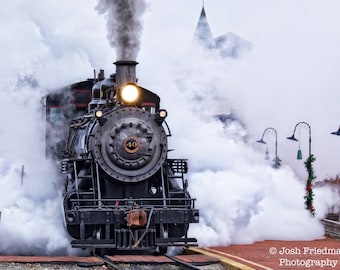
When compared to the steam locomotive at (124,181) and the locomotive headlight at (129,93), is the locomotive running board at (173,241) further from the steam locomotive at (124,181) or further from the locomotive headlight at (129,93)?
the locomotive headlight at (129,93)

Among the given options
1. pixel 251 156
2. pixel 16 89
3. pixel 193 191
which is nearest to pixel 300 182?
pixel 251 156

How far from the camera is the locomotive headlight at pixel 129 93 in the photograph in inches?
622

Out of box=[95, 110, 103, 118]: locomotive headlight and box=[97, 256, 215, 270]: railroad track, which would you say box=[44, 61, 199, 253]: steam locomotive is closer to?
box=[95, 110, 103, 118]: locomotive headlight

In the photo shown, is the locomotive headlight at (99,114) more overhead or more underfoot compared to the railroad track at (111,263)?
more overhead

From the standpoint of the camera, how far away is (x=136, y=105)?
1600 centimetres

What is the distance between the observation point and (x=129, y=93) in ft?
51.9

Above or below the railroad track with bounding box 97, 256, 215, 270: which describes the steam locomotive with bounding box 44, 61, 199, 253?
above

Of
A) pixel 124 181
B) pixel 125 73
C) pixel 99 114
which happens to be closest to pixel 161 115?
pixel 125 73

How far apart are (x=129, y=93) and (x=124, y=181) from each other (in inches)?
58.4

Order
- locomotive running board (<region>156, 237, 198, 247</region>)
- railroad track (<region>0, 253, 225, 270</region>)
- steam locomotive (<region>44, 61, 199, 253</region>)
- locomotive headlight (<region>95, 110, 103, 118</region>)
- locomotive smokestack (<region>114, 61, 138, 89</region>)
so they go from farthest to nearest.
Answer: locomotive smokestack (<region>114, 61, 138, 89</region>), locomotive headlight (<region>95, 110, 103, 118</region>), locomotive running board (<region>156, 237, 198, 247</region>), steam locomotive (<region>44, 61, 199, 253</region>), railroad track (<region>0, 253, 225, 270</region>)

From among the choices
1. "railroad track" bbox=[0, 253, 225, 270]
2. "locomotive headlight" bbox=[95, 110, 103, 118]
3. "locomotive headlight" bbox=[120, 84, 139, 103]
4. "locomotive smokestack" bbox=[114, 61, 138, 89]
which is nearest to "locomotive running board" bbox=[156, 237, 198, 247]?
"railroad track" bbox=[0, 253, 225, 270]

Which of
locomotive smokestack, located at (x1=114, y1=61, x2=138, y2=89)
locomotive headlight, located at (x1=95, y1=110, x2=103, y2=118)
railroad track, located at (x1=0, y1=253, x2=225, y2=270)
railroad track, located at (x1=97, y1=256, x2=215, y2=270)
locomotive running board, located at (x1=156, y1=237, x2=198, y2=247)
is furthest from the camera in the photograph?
locomotive smokestack, located at (x1=114, y1=61, x2=138, y2=89)

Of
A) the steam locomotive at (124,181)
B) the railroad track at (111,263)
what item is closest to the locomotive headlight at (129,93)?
the steam locomotive at (124,181)

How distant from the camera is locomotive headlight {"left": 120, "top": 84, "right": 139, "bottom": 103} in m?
15.8
